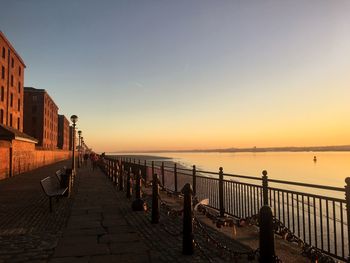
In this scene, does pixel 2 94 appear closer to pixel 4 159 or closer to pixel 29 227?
pixel 4 159

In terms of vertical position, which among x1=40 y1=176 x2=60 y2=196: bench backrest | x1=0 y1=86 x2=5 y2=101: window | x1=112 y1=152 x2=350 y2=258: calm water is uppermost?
x1=0 y1=86 x2=5 y2=101: window

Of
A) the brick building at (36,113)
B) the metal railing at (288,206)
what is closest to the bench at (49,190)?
the metal railing at (288,206)

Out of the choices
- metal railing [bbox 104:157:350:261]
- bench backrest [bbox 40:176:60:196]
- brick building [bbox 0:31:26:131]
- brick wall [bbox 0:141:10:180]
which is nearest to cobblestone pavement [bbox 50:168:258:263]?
bench backrest [bbox 40:176:60:196]

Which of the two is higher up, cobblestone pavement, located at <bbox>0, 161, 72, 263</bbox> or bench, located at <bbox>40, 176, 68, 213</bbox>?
bench, located at <bbox>40, 176, 68, 213</bbox>

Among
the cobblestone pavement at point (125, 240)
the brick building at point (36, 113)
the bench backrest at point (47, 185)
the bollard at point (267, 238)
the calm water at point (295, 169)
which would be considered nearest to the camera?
the bollard at point (267, 238)

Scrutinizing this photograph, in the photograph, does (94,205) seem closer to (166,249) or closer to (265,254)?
(166,249)

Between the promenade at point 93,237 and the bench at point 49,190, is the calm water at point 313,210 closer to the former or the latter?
the promenade at point 93,237

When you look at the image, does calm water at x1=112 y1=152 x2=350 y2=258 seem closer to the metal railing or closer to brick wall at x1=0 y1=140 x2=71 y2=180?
the metal railing

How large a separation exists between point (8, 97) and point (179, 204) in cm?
3737

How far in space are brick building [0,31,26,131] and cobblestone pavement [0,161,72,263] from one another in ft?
103

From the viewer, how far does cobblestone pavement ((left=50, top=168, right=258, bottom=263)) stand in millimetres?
5742

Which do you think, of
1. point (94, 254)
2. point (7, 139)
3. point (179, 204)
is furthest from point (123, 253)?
point (7, 139)

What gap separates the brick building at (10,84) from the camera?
4044 cm

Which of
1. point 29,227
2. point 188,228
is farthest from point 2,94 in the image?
→ point 188,228
